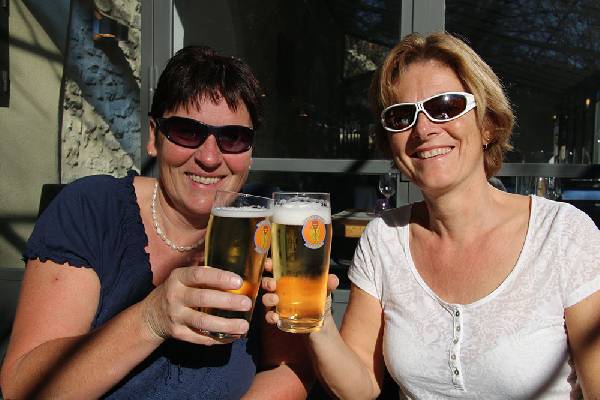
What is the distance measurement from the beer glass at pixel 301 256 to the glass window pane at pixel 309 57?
3729mm

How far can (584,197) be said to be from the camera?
3.67 meters

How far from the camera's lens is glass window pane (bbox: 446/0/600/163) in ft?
22.0

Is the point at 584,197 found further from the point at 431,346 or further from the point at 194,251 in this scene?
the point at 194,251

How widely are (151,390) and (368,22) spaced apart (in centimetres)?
753

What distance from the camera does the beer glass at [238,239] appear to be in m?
1.05

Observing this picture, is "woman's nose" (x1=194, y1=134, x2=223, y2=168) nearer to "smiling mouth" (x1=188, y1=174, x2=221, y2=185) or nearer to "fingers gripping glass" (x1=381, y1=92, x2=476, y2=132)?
"smiling mouth" (x1=188, y1=174, x2=221, y2=185)

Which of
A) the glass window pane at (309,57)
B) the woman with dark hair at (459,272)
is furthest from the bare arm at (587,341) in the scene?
the glass window pane at (309,57)

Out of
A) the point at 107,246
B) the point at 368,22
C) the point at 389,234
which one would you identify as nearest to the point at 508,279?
the point at 389,234

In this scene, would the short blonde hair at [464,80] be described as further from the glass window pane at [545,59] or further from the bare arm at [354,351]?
the glass window pane at [545,59]

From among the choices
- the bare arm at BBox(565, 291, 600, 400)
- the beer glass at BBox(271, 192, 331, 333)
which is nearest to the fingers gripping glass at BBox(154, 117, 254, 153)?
the beer glass at BBox(271, 192, 331, 333)

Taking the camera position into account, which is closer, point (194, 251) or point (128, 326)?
point (128, 326)

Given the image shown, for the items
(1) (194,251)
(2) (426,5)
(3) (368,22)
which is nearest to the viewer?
(1) (194,251)

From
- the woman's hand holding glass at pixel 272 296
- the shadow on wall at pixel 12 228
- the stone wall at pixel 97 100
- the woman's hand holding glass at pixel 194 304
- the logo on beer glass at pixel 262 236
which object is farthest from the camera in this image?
the stone wall at pixel 97 100

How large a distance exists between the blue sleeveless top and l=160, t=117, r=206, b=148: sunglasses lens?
264mm
